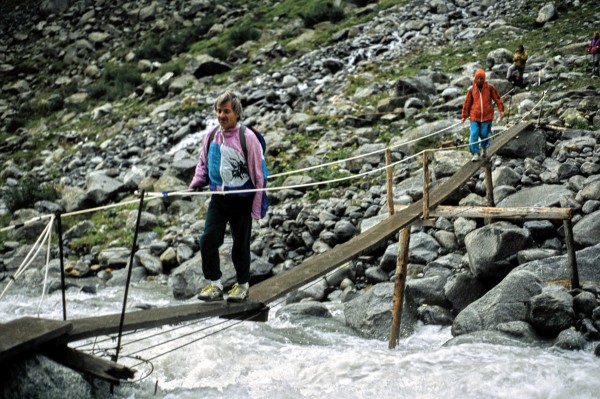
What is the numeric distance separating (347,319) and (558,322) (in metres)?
2.59

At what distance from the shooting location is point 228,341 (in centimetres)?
659

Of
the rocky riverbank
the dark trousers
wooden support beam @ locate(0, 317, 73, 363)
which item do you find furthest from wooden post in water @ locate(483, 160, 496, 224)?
wooden support beam @ locate(0, 317, 73, 363)

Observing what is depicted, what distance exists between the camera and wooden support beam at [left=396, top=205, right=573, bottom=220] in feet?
21.8

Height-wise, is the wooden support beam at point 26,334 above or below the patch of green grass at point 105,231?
above

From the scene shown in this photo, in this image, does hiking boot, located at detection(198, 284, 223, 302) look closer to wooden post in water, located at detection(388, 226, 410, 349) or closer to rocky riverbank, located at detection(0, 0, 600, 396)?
wooden post in water, located at detection(388, 226, 410, 349)

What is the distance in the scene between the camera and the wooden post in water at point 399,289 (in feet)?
21.4

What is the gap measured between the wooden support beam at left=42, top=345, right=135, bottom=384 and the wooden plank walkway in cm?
8

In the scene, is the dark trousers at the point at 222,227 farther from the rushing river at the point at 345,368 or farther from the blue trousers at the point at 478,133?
the blue trousers at the point at 478,133

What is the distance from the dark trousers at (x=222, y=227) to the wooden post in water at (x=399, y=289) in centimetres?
243

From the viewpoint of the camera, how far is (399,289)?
6742 millimetres

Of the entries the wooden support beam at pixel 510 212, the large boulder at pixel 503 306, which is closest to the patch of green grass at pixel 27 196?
the wooden support beam at pixel 510 212

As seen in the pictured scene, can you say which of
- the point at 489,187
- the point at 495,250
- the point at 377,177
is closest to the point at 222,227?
the point at 495,250

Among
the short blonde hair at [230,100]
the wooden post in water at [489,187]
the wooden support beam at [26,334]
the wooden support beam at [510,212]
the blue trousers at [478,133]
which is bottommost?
the wooden post in water at [489,187]

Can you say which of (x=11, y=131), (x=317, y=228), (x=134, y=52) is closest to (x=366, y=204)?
(x=317, y=228)
